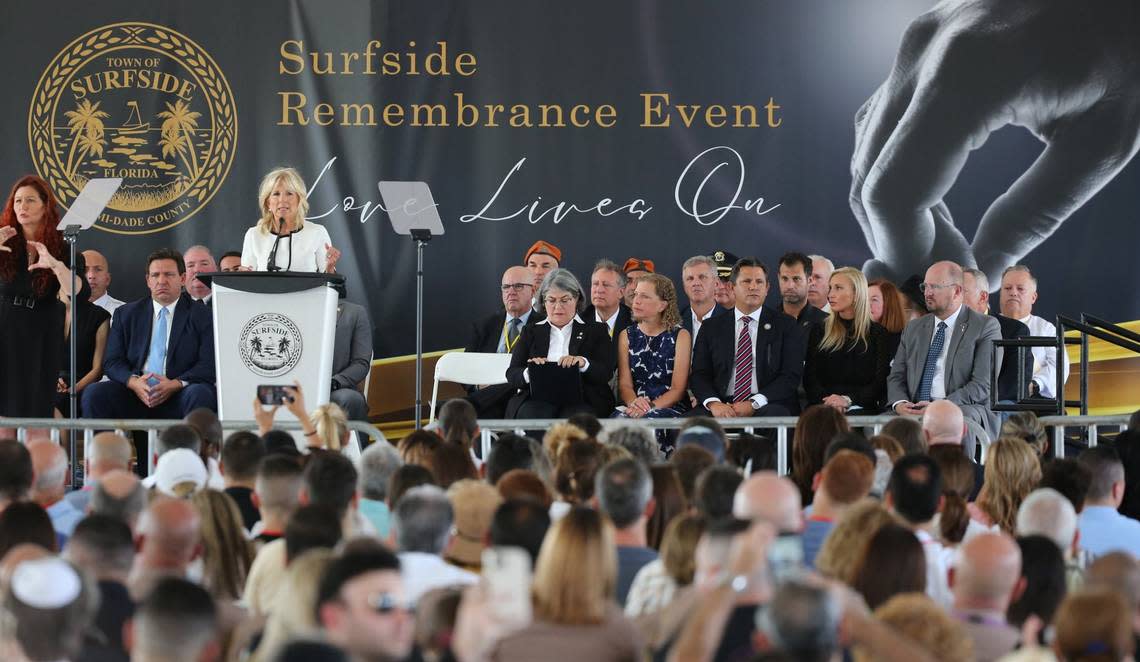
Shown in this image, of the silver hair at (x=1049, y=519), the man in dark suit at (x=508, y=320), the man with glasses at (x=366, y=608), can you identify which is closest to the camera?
the man with glasses at (x=366, y=608)

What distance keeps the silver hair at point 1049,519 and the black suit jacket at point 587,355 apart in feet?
14.2

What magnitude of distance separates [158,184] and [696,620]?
7.61 meters

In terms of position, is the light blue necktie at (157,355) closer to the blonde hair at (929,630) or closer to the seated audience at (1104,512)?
the seated audience at (1104,512)

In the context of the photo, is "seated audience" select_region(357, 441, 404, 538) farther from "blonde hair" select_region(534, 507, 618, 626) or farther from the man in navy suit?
the man in navy suit

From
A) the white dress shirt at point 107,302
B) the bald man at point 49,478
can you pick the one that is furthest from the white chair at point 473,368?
the bald man at point 49,478

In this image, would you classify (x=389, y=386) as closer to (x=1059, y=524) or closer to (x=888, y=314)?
(x=888, y=314)

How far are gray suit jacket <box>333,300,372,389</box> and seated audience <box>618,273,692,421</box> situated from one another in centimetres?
146

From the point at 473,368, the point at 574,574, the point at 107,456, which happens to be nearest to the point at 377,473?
the point at 107,456

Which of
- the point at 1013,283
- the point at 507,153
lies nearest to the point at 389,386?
the point at 507,153

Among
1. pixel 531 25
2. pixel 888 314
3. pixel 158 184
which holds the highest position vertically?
pixel 531 25

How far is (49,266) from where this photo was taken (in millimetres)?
8352

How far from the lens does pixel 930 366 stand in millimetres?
8477

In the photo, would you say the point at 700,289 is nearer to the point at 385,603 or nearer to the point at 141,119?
the point at 141,119

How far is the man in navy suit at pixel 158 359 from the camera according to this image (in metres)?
8.49
